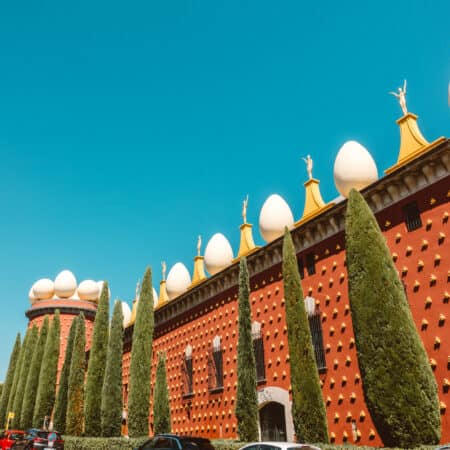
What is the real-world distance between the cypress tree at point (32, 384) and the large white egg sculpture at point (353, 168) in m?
27.7

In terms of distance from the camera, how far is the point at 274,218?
2067cm

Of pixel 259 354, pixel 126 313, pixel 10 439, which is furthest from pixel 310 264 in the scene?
pixel 126 313

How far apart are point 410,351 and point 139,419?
13.5 meters

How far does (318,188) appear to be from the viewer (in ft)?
65.0

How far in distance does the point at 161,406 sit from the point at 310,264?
9.05 meters

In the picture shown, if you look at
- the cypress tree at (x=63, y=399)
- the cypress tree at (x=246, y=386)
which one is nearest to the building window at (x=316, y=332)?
the cypress tree at (x=246, y=386)

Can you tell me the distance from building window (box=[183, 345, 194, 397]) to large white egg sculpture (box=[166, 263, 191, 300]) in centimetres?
488

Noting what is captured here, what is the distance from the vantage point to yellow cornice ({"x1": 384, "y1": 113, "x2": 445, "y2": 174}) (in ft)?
50.1

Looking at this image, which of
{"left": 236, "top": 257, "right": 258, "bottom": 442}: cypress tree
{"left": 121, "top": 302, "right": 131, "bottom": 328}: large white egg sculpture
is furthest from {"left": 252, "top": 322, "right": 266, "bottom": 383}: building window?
{"left": 121, "top": 302, "right": 131, "bottom": 328}: large white egg sculpture

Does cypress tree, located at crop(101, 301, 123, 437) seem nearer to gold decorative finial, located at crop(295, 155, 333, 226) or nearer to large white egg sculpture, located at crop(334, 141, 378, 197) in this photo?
gold decorative finial, located at crop(295, 155, 333, 226)

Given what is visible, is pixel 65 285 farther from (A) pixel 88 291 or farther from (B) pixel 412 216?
(B) pixel 412 216

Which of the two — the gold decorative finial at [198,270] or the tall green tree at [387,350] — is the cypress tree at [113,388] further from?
the tall green tree at [387,350]

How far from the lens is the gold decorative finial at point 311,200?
736 inches

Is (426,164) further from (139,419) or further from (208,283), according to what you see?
(139,419)
